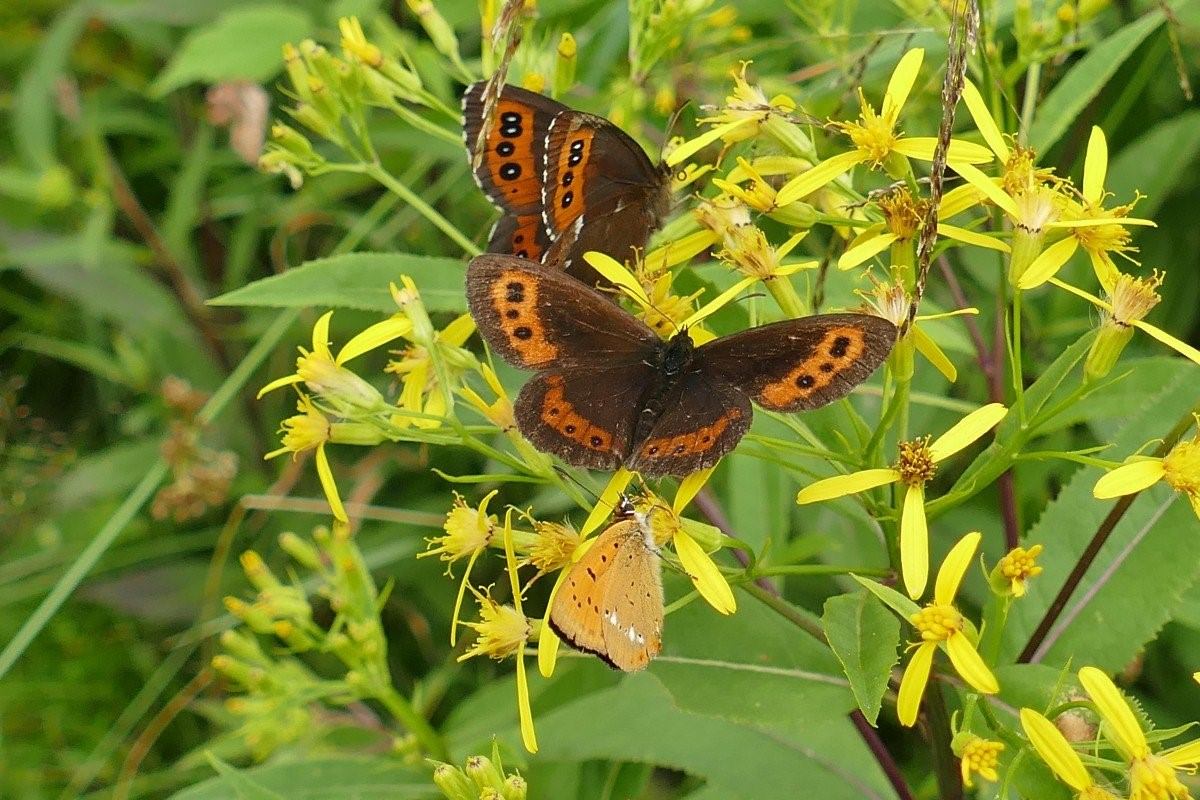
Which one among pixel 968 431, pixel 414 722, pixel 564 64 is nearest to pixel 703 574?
pixel 968 431

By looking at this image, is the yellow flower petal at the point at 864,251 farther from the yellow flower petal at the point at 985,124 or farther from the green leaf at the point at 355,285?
the green leaf at the point at 355,285

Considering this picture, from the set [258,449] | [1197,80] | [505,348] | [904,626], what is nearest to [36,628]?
[258,449]

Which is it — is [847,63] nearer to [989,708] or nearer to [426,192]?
[426,192]

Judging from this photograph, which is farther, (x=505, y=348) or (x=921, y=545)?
(x=505, y=348)

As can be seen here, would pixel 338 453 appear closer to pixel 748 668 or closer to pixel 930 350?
pixel 748 668

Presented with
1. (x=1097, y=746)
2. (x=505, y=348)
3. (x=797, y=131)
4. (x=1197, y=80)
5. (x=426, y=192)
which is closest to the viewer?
(x=1097, y=746)

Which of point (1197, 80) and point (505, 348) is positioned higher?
point (1197, 80)
